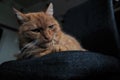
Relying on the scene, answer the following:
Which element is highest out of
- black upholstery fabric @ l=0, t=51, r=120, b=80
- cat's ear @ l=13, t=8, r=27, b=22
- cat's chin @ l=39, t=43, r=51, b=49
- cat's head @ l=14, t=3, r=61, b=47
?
cat's ear @ l=13, t=8, r=27, b=22

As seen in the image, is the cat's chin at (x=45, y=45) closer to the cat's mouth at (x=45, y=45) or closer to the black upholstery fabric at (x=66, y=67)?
the cat's mouth at (x=45, y=45)

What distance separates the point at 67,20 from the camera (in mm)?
1225

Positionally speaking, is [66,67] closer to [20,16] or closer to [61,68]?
[61,68]

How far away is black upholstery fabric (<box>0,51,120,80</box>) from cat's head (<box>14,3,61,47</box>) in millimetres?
233

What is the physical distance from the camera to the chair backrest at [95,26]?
79cm

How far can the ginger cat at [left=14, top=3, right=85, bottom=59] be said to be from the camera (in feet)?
2.43

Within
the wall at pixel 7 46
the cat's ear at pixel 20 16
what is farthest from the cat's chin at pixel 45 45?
the wall at pixel 7 46

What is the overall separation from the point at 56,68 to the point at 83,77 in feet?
0.23

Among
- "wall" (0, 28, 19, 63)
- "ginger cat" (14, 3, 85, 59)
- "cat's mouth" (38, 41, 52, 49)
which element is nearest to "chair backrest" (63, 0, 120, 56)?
"ginger cat" (14, 3, 85, 59)

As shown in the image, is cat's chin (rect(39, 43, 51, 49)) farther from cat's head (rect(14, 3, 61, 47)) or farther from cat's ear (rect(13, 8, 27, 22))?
cat's ear (rect(13, 8, 27, 22))

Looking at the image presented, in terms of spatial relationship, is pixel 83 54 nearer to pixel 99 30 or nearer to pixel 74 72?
pixel 74 72

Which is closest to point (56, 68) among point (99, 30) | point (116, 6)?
point (99, 30)

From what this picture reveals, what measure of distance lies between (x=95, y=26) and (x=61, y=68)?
1.61 ft

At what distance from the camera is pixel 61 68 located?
487mm
